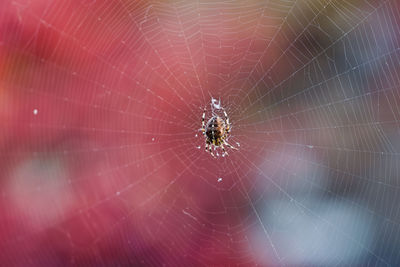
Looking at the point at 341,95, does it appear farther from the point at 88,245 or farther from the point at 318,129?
the point at 88,245

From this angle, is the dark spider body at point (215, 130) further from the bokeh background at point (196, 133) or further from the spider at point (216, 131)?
the bokeh background at point (196, 133)

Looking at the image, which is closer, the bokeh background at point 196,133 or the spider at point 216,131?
the bokeh background at point 196,133

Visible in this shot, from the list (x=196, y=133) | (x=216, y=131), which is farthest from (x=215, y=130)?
(x=196, y=133)

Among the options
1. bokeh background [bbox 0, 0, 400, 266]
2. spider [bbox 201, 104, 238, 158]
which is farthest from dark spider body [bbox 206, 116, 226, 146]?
bokeh background [bbox 0, 0, 400, 266]

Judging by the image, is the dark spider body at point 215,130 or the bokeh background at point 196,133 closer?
the bokeh background at point 196,133

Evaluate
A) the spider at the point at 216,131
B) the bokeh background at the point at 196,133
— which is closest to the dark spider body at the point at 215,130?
the spider at the point at 216,131

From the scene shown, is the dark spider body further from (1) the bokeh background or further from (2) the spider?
(1) the bokeh background
